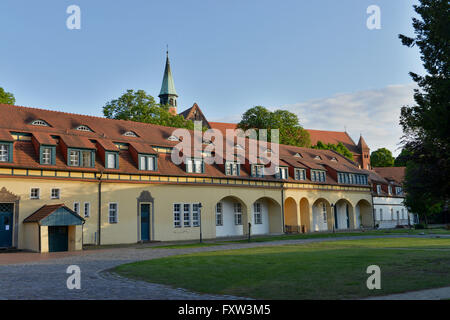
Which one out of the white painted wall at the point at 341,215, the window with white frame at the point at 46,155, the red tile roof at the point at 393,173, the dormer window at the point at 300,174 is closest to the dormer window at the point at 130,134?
the window with white frame at the point at 46,155

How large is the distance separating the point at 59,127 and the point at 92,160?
3.70m

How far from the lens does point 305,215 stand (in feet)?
157

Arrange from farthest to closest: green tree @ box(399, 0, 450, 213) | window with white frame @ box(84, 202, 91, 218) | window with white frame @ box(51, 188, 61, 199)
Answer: window with white frame @ box(84, 202, 91, 218) → window with white frame @ box(51, 188, 61, 199) → green tree @ box(399, 0, 450, 213)

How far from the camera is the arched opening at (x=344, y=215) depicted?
5291 cm

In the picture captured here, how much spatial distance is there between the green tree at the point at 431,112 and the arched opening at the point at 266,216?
25.0 m

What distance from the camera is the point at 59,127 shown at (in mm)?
30969

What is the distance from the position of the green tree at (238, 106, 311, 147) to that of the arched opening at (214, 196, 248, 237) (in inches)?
1055

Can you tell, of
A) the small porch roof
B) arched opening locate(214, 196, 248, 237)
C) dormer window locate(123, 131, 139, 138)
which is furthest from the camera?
arched opening locate(214, 196, 248, 237)

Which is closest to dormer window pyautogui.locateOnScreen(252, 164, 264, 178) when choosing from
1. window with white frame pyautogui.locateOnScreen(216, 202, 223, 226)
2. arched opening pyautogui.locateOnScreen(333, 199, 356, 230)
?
window with white frame pyautogui.locateOnScreen(216, 202, 223, 226)

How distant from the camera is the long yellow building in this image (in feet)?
86.7

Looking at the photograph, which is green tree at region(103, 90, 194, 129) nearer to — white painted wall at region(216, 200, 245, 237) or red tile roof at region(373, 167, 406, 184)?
white painted wall at region(216, 200, 245, 237)

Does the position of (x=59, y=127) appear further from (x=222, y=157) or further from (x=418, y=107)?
(x=418, y=107)

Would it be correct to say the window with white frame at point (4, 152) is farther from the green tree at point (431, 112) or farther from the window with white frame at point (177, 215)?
the green tree at point (431, 112)
